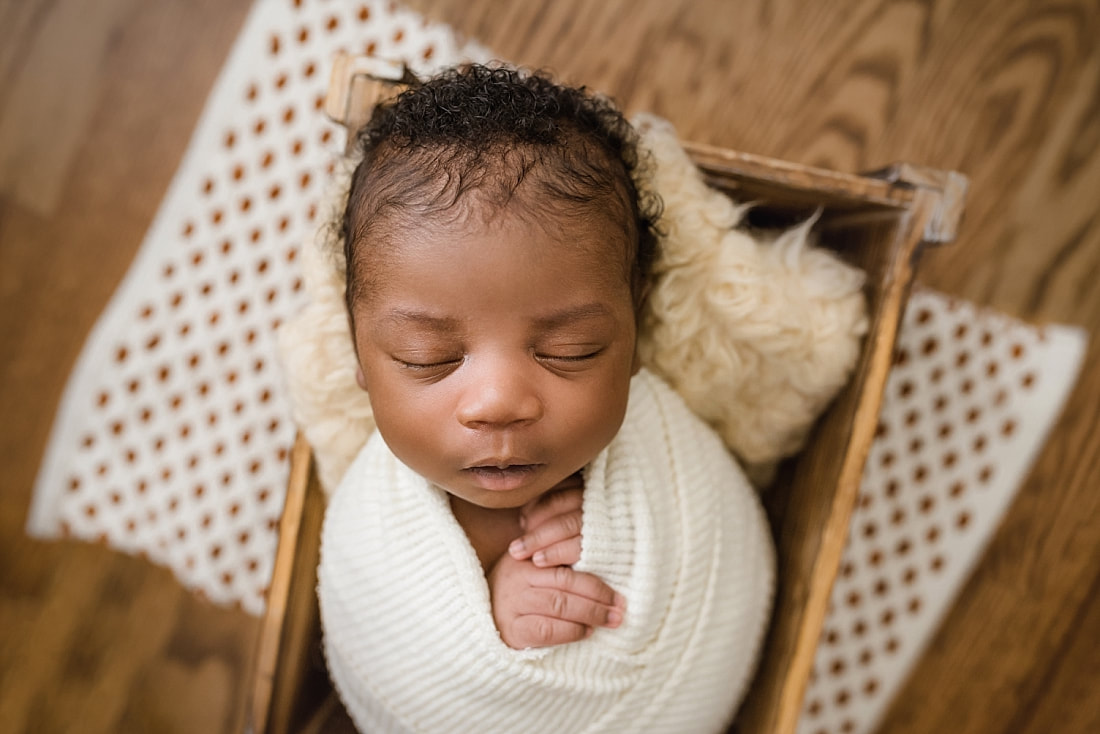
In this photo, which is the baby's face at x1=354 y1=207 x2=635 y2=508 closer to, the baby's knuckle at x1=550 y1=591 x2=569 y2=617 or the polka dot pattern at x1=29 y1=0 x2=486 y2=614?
the baby's knuckle at x1=550 y1=591 x2=569 y2=617

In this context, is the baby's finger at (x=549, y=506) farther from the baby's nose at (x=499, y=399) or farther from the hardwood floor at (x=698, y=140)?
the hardwood floor at (x=698, y=140)

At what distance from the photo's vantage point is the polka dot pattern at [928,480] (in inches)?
46.2

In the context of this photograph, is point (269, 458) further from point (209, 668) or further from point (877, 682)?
point (877, 682)

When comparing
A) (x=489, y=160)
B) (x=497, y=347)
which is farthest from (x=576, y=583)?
(x=489, y=160)

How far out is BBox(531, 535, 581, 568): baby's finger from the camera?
2.67ft

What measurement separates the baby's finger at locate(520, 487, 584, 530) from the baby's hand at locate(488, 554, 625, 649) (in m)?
0.04

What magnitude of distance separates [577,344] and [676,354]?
257mm

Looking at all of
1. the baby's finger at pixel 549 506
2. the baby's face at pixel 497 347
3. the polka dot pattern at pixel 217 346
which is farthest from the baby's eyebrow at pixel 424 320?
the polka dot pattern at pixel 217 346

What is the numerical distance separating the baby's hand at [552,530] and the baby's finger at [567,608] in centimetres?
3

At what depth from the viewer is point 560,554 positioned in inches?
32.1

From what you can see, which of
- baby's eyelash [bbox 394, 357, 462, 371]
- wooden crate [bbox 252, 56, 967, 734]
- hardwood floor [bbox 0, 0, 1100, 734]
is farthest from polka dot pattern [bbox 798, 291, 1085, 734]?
baby's eyelash [bbox 394, 357, 462, 371]

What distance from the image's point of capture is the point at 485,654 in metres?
0.78

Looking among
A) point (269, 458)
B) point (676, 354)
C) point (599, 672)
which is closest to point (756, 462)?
point (676, 354)

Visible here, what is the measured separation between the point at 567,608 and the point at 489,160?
0.39 metres
